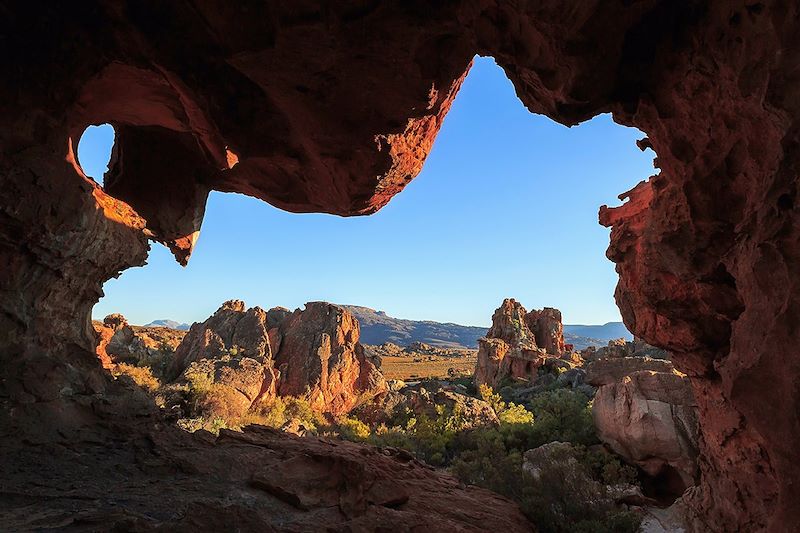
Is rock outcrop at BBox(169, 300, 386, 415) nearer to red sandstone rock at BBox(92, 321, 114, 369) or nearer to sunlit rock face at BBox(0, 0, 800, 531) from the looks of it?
red sandstone rock at BBox(92, 321, 114, 369)

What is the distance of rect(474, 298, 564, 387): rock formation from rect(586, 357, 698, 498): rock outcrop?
2601 centimetres

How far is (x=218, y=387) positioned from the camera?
62.8ft

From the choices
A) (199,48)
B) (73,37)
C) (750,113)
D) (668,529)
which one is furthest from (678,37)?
(73,37)

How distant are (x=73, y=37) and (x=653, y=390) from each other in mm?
19176

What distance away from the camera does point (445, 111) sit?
29.5ft

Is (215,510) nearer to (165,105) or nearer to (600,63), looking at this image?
(600,63)

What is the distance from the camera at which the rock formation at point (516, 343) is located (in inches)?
1647

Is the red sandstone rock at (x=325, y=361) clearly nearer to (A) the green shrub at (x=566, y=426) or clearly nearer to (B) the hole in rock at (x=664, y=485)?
(A) the green shrub at (x=566, y=426)

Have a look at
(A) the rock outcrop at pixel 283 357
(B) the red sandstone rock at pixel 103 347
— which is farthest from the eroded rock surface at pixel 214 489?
(B) the red sandstone rock at pixel 103 347

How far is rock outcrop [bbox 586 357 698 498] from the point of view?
507 inches

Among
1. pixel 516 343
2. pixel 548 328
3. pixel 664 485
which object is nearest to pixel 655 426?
pixel 664 485

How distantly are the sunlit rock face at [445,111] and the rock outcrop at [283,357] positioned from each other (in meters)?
14.8

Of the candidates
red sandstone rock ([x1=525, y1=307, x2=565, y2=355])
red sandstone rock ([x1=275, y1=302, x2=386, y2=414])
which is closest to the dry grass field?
red sandstone rock ([x1=525, y1=307, x2=565, y2=355])

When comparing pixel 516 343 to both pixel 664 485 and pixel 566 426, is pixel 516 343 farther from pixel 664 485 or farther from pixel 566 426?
pixel 664 485
